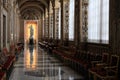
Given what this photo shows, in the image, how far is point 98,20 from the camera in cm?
1278

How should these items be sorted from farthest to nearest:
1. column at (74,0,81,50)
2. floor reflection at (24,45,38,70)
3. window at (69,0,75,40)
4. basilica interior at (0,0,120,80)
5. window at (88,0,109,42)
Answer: window at (69,0,75,40)
column at (74,0,81,50)
floor reflection at (24,45,38,70)
window at (88,0,109,42)
basilica interior at (0,0,120,80)

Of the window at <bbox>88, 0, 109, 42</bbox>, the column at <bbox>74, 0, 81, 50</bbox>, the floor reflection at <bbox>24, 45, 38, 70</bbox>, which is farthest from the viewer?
the column at <bbox>74, 0, 81, 50</bbox>

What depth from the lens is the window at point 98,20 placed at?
1151cm

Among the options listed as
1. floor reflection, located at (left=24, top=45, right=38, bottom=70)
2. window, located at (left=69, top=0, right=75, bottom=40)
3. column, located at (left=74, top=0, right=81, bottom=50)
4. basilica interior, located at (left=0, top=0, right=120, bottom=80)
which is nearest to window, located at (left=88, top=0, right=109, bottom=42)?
basilica interior, located at (left=0, top=0, right=120, bottom=80)

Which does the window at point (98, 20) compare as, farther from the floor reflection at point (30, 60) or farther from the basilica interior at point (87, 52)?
the floor reflection at point (30, 60)

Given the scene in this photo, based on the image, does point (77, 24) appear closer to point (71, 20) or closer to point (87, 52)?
point (87, 52)

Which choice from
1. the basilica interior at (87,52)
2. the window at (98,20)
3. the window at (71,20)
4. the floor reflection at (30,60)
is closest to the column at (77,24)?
the basilica interior at (87,52)

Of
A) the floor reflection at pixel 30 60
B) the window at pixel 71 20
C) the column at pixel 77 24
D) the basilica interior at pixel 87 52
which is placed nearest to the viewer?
the basilica interior at pixel 87 52

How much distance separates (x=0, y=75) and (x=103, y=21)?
600 cm

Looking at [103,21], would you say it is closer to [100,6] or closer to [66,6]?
[100,6]

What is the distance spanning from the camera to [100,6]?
40.8 ft

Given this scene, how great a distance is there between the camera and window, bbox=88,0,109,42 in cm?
1151

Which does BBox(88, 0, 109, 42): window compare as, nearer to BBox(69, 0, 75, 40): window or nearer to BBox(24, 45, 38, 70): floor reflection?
BBox(24, 45, 38, 70): floor reflection

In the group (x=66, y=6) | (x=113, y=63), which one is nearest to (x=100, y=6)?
(x=113, y=63)
